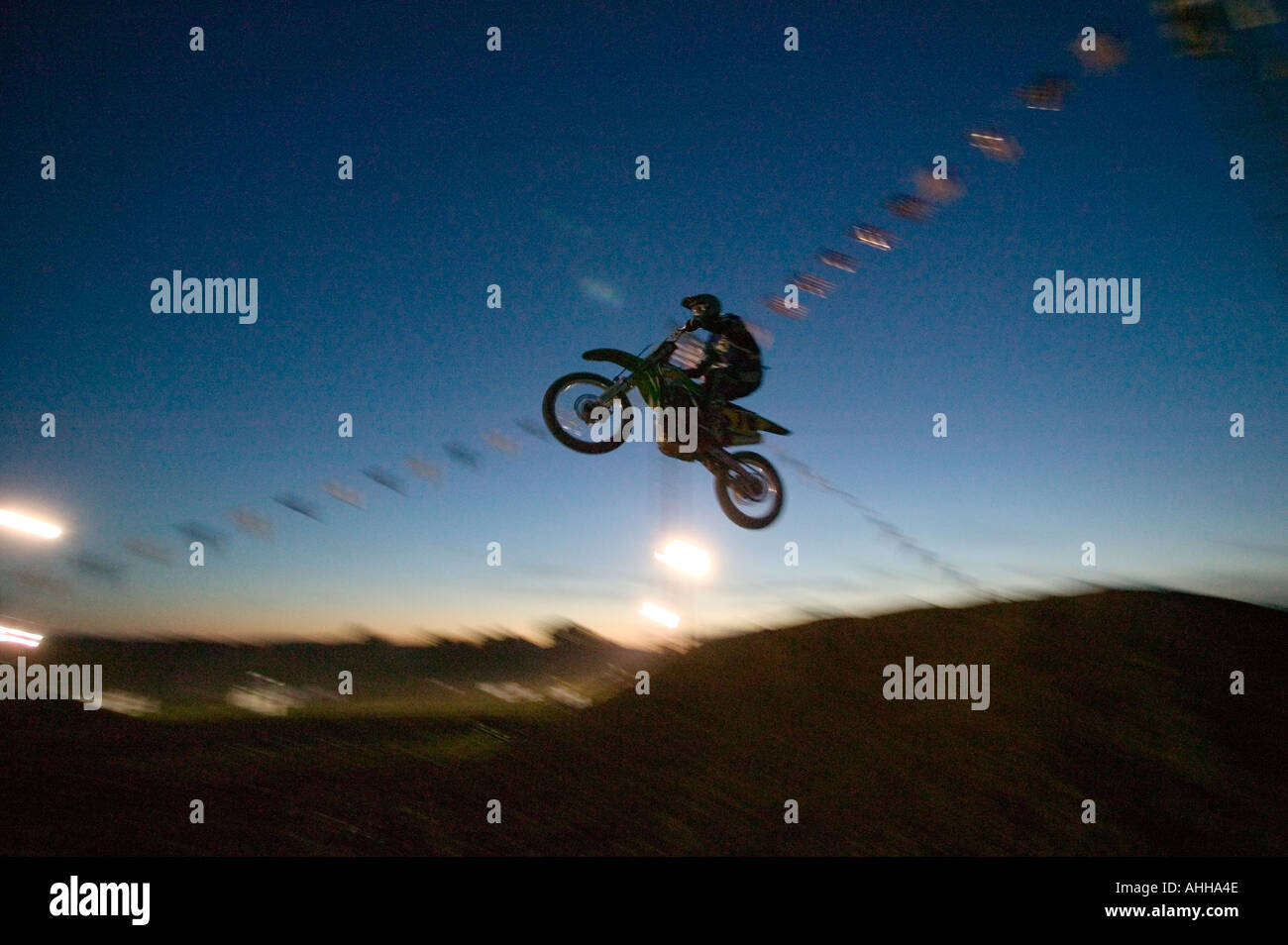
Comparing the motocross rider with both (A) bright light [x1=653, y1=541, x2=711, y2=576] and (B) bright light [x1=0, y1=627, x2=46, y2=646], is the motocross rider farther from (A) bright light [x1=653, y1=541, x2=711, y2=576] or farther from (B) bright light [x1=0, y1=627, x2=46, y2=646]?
(B) bright light [x1=0, y1=627, x2=46, y2=646]

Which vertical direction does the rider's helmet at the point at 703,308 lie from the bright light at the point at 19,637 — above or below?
above

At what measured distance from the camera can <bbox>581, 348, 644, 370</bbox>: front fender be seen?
5949 millimetres

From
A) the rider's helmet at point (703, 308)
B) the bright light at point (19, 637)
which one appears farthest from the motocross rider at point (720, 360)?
the bright light at point (19, 637)

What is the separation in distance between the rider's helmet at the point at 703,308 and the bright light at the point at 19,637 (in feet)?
20.9

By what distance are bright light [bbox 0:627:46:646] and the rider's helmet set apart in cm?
638

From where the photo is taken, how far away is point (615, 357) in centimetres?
601

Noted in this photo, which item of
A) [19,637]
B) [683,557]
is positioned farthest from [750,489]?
[19,637]

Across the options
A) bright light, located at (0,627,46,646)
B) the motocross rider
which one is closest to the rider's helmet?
the motocross rider

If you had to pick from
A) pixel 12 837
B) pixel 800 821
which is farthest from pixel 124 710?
pixel 800 821

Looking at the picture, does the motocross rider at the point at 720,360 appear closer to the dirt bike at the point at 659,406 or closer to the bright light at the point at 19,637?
the dirt bike at the point at 659,406

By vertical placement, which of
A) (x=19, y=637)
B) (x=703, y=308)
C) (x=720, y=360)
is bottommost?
(x=19, y=637)

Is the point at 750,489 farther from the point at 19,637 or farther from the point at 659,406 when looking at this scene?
the point at 19,637

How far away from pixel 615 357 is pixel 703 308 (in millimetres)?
820

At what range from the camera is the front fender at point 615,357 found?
234 inches
